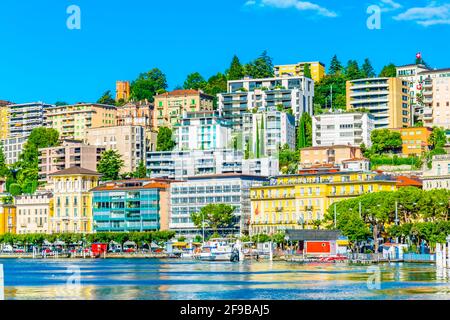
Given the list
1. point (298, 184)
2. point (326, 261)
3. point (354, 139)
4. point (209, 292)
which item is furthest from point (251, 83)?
point (209, 292)

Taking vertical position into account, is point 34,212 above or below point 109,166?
below

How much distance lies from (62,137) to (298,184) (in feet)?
248

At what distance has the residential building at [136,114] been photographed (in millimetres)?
168000

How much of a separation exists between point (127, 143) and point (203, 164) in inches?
778

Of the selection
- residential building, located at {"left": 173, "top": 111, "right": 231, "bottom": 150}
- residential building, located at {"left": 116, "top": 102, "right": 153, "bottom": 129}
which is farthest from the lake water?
residential building, located at {"left": 116, "top": 102, "right": 153, "bottom": 129}

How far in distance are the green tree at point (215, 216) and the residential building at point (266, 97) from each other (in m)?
30.8

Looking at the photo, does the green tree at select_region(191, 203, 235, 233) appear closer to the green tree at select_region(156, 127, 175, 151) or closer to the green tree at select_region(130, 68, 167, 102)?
the green tree at select_region(156, 127, 175, 151)

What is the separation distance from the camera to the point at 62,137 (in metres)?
→ 180

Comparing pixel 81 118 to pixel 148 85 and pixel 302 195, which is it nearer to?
pixel 148 85

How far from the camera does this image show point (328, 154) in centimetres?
13162

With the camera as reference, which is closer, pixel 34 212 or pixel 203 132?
pixel 34 212

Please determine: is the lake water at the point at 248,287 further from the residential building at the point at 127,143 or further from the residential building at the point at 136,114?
the residential building at the point at 136,114

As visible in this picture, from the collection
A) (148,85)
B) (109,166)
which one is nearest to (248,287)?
(109,166)

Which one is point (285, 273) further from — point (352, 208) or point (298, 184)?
point (298, 184)
